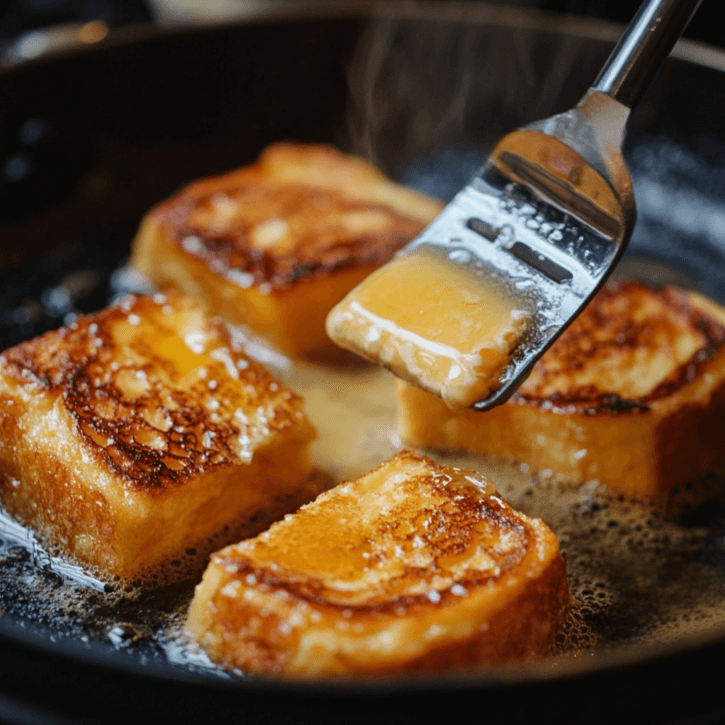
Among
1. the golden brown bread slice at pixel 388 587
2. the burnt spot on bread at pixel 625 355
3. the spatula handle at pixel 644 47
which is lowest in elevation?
the golden brown bread slice at pixel 388 587

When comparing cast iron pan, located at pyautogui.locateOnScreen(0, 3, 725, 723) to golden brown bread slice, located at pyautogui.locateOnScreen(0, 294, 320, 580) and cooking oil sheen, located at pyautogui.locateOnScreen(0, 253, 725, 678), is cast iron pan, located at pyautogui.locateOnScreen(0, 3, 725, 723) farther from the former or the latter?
golden brown bread slice, located at pyautogui.locateOnScreen(0, 294, 320, 580)

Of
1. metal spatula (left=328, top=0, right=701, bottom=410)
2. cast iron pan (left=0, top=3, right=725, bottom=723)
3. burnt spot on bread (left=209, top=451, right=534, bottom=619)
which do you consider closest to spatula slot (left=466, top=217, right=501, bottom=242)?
metal spatula (left=328, top=0, right=701, bottom=410)

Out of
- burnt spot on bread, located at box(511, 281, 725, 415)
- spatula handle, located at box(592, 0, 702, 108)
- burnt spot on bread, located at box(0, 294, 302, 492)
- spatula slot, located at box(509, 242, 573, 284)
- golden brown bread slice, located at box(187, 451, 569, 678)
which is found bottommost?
burnt spot on bread, located at box(0, 294, 302, 492)

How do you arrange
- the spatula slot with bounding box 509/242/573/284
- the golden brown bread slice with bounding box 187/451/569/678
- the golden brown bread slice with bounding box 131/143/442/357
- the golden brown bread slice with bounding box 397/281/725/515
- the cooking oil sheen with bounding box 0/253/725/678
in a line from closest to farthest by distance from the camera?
1. the golden brown bread slice with bounding box 187/451/569/678
2. the cooking oil sheen with bounding box 0/253/725/678
3. the spatula slot with bounding box 509/242/573/284
4. the golden brown bread slice with bounding box 397/281/725/515
5. the golden brown bread slice with bounding box 131/143/442/357

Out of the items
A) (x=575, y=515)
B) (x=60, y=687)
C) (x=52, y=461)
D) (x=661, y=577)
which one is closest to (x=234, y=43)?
(x=52, y=461)

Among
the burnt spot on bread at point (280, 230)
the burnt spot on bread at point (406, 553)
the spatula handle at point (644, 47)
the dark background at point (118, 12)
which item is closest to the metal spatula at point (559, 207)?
the spatula handle at point (644, 47)

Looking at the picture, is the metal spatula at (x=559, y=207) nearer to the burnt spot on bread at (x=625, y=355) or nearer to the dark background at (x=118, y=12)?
the burnt spot on bread at (x=625, y=355)

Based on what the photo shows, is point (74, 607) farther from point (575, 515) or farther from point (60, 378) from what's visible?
point (575, 515)
